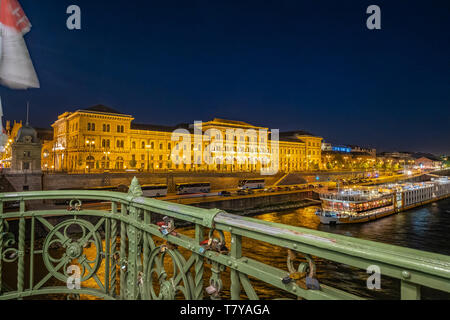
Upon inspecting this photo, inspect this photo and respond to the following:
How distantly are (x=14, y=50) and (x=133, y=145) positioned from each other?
54736mm

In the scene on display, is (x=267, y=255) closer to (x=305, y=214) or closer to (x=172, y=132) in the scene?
(x=305, y=214)

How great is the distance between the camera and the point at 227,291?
1309 cm

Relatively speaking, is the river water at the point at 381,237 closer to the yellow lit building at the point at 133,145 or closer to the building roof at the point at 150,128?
the yellow lit building at the point at 133,145

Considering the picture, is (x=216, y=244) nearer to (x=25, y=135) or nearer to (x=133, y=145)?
(x=25, y=135)

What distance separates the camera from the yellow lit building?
50406 mm

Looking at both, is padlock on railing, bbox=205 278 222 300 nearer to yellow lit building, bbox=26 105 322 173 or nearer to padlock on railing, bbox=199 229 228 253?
padlock on railing, bbox=199 229 228 253

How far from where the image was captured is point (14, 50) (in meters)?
4.49

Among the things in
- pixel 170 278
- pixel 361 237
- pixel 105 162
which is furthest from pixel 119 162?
pixel 170 278

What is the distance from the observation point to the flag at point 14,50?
439cm

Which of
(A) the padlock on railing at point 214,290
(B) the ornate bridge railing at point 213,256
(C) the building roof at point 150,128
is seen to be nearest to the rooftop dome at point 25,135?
(C) the building roof at point 150,128

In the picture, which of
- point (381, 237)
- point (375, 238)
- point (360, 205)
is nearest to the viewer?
point (375, 238)

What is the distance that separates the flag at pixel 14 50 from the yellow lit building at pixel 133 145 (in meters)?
41.0

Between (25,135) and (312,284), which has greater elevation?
(25,135)
